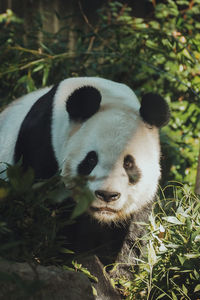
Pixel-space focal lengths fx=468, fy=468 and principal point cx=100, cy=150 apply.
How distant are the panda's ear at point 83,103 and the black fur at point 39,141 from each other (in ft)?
0.78

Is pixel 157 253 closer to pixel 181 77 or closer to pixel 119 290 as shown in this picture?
pixel 119 290

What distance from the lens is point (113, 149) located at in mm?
2729

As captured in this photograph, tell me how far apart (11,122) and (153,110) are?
4.41 ft

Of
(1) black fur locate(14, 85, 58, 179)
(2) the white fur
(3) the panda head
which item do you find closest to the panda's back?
(1) black fur locate(14, 85, 58, 179)

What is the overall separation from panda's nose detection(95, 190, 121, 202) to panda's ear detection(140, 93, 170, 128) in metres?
0.70

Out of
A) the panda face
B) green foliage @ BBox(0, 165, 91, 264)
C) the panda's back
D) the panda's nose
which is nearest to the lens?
green foliage @ BBox(0, 165, 91, 264)

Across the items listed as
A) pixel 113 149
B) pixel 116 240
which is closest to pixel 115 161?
pixel 113 149

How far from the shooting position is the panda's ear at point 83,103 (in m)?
2.92

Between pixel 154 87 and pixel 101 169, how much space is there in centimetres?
375

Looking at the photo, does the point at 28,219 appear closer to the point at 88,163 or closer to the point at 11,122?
the point at 88,163

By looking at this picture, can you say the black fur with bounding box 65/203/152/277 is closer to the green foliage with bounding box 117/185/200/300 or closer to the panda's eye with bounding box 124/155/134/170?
the green foliage with bounding box 117/185/200/300

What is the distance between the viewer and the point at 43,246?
2416 mm

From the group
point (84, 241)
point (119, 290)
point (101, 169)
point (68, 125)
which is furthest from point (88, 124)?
point (119, 290)

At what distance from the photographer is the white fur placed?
8.77ft
